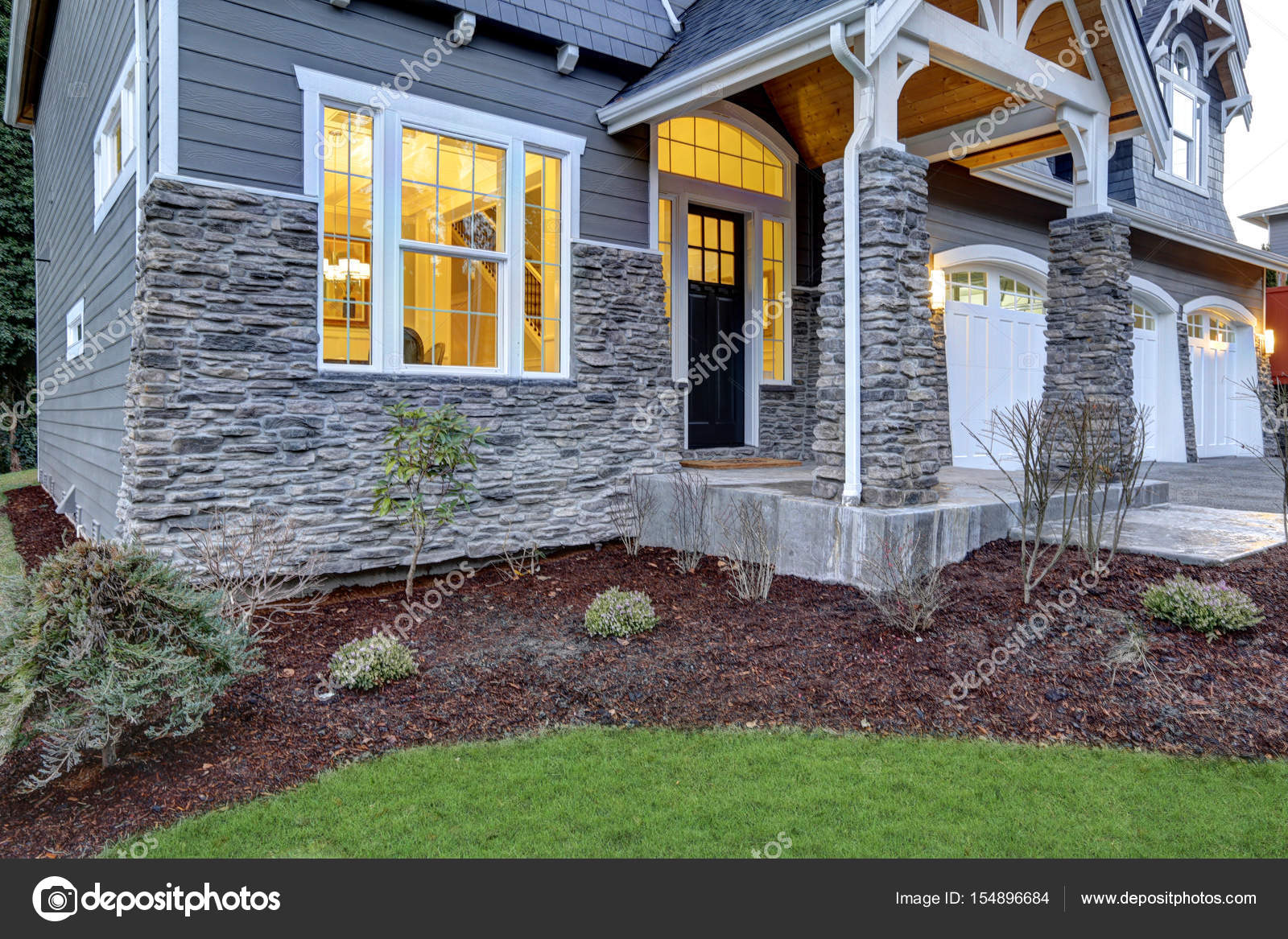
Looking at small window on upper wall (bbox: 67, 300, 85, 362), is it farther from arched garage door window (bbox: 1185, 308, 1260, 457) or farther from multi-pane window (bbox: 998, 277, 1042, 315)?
arched garage door window (bbox: 1185, 308, 1260, 457)

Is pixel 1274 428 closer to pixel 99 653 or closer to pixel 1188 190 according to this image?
pixel 1188 190

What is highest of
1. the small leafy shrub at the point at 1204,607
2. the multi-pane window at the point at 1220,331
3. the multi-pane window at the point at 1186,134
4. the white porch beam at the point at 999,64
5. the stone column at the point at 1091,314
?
the multi-pane window at the point at 1186,134

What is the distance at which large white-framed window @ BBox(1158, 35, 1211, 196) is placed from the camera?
1276 centimetres

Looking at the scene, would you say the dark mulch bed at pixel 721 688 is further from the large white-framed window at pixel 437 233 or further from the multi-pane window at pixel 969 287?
the multi-pane window at pixel 969 287

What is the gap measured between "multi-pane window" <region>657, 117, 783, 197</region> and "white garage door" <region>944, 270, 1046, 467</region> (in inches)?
102

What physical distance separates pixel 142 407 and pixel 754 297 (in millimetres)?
5831

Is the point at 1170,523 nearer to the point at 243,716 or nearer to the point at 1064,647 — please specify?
the point at 1064,647

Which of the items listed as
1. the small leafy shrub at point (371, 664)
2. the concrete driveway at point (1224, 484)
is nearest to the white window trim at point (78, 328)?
the small leafy shrub at point (371, 664)

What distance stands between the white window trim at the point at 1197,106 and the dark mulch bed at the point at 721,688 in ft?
32.9

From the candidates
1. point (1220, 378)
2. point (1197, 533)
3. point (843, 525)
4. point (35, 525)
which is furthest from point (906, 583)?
point (1220, 378)

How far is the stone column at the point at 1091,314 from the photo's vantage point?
7145 millimetres
